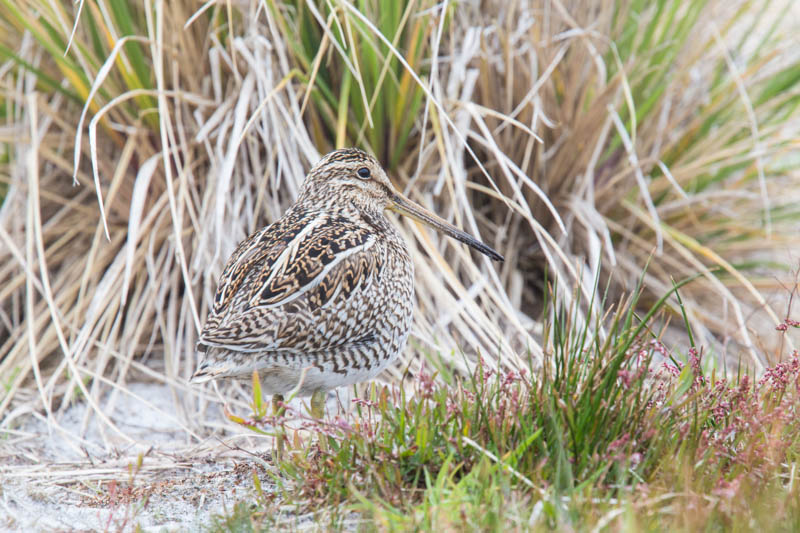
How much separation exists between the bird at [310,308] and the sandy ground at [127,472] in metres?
0.27

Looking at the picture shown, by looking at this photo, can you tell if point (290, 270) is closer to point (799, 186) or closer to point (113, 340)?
point (113, 340)

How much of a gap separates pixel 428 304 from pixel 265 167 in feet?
3.51

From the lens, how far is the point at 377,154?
Answer: 4.54 m

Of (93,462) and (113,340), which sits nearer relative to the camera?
(93,462)

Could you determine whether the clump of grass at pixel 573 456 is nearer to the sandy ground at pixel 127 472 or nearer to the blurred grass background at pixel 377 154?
the sandy ground at pixel 127 472

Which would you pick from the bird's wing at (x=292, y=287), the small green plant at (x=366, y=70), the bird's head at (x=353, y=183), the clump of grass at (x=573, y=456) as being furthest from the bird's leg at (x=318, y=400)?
the small green plant at (x=366, y=70)

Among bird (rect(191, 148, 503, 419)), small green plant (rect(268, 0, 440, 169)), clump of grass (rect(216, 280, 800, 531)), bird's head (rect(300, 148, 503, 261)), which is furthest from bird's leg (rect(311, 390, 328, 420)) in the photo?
small green plant (rect(268, 0, 440, 169))

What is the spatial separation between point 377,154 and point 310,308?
154 centimetres

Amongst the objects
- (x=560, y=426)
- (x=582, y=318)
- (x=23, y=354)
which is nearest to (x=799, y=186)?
(x=582, y=318)

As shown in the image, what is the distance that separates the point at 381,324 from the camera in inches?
131

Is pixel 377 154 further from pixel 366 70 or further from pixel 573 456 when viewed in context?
pixel 573 456

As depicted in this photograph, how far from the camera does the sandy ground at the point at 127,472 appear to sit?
2830mm

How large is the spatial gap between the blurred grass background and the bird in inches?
24.6

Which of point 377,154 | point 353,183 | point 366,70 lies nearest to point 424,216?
point 353,183
